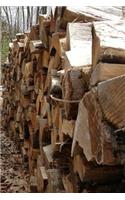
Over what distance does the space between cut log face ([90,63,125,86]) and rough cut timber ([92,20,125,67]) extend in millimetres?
43

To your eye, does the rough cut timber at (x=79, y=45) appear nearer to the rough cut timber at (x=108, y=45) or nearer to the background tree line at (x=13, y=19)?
the rough cut timber at (x=108, y=45)

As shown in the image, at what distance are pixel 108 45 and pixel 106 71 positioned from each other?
0.11m

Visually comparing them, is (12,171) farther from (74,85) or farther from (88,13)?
(74,85)

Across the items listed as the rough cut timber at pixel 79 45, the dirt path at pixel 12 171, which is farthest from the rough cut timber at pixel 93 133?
the dirt path at pixel 12 171

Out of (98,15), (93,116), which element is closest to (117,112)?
(93,116)

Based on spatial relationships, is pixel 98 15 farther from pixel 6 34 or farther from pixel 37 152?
pixel 6 34

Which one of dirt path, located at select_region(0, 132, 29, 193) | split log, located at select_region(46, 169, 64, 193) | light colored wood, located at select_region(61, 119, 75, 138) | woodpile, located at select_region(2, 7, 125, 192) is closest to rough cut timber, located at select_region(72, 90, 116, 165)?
woodpile, located at select_region(2, 7, 125, 192)

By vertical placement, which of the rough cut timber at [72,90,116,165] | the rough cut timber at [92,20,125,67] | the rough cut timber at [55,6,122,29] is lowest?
the rough cut timber at [72,90,116,165]

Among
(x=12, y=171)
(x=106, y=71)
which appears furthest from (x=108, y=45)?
(x=12, y=171)

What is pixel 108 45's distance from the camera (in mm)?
1458

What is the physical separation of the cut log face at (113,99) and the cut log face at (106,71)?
74 millimetres

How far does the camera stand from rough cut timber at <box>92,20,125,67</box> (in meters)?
1.45

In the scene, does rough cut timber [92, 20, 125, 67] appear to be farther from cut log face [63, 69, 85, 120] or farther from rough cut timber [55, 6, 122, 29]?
rough cut timber [55, 6, 122, 29]
